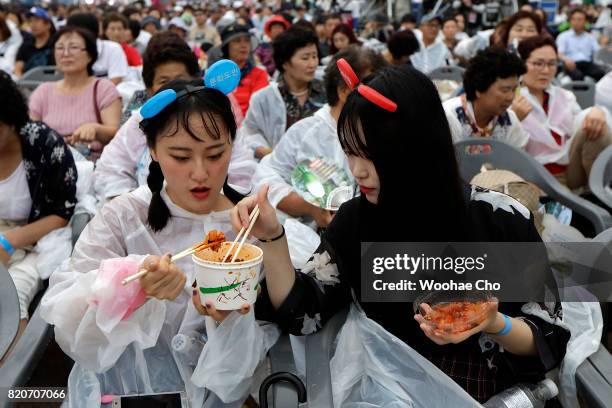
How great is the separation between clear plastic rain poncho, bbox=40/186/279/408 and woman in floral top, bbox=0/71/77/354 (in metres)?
0.74

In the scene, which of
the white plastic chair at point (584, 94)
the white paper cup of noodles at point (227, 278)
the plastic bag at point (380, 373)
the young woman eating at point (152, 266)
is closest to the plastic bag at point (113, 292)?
the young woman eating at point (152, 266)

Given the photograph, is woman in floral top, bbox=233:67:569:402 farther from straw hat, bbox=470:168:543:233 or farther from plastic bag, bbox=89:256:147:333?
straw hat, bbox=470:168:543:233

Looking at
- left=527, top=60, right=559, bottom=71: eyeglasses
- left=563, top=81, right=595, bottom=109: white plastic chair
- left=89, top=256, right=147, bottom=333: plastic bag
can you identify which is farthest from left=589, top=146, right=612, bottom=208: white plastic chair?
left=89, top=256, right=147, bottom=333: plastic bag

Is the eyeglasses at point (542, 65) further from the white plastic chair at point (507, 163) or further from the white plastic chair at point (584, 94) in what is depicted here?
the white plastic chair at point (584, 94)

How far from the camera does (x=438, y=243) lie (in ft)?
4.99

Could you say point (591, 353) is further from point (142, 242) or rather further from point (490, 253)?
point (142, 242)

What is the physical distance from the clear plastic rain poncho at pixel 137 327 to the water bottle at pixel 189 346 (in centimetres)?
2

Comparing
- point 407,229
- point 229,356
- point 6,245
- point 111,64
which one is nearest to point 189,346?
point 229,356

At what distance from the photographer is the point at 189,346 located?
163 cm

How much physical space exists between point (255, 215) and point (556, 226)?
1.59m

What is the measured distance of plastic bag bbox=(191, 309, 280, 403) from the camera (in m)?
1.53

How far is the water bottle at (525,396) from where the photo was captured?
57.8 inches

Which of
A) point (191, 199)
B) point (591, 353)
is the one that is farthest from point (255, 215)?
point (591, 353)

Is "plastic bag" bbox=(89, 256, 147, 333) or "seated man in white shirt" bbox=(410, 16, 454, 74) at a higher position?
"plastic bag" bbox=(89, 256, 147, 333)
